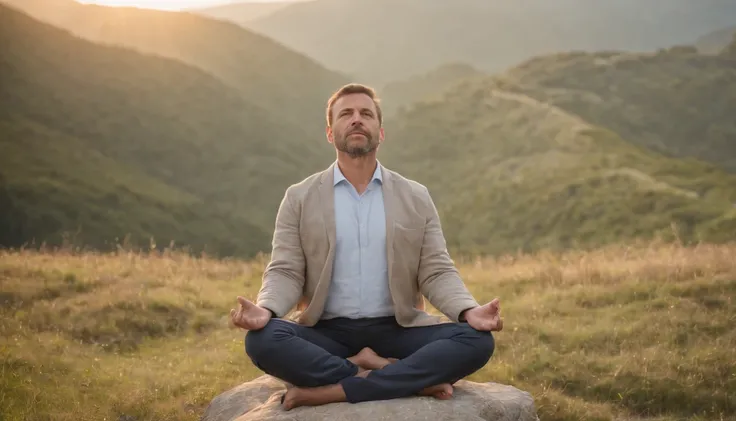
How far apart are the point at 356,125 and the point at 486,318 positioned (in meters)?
1.87

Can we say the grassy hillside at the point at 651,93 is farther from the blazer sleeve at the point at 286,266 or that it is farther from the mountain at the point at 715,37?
the blazer sleeve at the point at 286,266

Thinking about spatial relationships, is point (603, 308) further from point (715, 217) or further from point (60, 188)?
point (60, 188)

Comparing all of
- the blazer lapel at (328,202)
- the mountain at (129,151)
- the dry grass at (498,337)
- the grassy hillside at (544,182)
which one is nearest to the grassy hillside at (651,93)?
the grassy hillside at (544,182)

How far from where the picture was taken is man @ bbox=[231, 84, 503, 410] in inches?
200

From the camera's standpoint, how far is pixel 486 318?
16.4ft

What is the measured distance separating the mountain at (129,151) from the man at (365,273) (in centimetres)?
2490

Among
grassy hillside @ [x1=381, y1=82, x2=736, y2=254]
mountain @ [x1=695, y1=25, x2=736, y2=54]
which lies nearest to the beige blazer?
grassy hillside @ [x1=381, y1=82, x2=736, y2=254]

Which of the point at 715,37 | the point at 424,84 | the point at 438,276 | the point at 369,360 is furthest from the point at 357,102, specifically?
the point at 715,37

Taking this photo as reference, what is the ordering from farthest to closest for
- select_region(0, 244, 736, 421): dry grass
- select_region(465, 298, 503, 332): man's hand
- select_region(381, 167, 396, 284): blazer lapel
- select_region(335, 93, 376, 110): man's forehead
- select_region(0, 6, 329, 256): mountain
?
select_region(0, 6, 329, 256): mountain, select_region(0, 244, 736, 421): dry grass, select_region(335, 93, 376, 110): man's forehead, select_region(381, 167, 396, 284): blazer lapel, select_region(465, 298, 503, 332): man's hand

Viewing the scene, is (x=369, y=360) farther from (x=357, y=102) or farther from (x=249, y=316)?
(x=357, y=102)

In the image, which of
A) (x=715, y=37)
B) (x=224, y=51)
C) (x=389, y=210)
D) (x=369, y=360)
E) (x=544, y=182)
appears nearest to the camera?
(x=369, y=360)

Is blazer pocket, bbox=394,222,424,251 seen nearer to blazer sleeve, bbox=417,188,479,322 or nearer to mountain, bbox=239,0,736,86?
blazer sleeve, bbox=417,188,479,322

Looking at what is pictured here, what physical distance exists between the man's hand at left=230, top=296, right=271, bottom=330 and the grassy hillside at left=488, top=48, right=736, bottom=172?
60219 mm

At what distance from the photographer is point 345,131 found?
5.42 m
